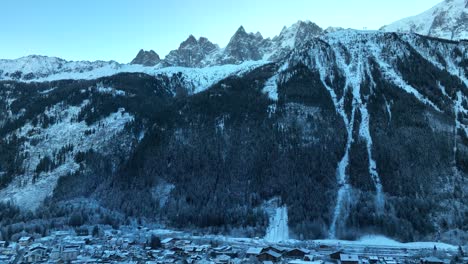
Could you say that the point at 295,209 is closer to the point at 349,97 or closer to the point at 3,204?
the point at 349,97

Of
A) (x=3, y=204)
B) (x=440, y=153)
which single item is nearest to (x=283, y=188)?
(x=440, y=153)

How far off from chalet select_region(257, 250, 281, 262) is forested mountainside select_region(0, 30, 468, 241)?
1092 inches

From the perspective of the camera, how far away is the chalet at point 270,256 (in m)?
97.8

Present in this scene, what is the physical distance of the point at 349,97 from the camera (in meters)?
188

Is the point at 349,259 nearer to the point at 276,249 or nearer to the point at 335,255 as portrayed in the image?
the point at 335,255

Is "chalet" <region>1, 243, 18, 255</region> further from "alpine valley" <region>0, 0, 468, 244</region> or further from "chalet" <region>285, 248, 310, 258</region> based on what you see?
"chalet" <region>285, 248, 310, 258</region>

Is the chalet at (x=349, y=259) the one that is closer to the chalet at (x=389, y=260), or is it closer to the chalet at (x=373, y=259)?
the chalet at (x=373, y=259)

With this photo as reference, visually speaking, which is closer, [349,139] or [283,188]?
[283,188]

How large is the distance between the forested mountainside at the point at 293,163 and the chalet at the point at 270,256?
2773 centimetres

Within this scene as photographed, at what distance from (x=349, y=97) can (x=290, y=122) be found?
27.2 m

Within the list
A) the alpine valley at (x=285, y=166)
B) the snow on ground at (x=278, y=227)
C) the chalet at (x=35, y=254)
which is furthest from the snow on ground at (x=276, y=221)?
the chalet at (x=35, y=254)

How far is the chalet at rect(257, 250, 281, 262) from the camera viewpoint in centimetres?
9781

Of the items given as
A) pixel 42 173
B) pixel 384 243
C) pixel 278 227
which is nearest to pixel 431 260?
pixel 384 243

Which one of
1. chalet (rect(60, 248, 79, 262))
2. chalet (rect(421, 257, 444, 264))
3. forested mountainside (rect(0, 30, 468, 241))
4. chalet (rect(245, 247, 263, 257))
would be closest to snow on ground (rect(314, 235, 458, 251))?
forested mountainside (rect(0, 30, 468, 241))
